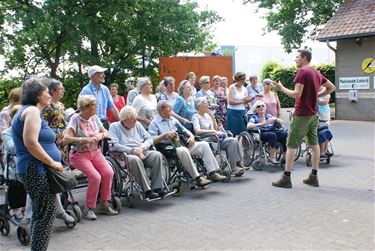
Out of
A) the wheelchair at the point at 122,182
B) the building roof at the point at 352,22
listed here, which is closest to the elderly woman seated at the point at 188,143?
the wheelchair at the point at 122,182

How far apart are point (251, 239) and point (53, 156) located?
6.45ft

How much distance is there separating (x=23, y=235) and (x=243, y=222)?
222cm

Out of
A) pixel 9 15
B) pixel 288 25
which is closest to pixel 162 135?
pixel 9 15

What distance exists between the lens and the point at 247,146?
7.52 m

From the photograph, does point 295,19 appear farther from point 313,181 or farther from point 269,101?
point 313,181

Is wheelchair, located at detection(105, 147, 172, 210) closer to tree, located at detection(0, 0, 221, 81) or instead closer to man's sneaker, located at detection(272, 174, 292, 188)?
man's sneaker, located at detection(272, 174, 292, 188)

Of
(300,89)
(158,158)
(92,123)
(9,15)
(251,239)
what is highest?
(9,15)

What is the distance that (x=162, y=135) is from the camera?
18.9ft

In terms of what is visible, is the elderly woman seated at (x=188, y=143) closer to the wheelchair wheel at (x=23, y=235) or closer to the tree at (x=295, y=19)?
the wheelchair wheel at (x=23, y=235)

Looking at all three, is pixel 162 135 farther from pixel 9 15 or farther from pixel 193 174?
pixel 9 15

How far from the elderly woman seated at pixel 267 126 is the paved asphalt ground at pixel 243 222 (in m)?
0.92

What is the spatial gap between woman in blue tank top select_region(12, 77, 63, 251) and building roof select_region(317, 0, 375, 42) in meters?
13.2

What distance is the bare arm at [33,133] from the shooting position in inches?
124

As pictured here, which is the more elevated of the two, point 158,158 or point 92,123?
point 92,123
